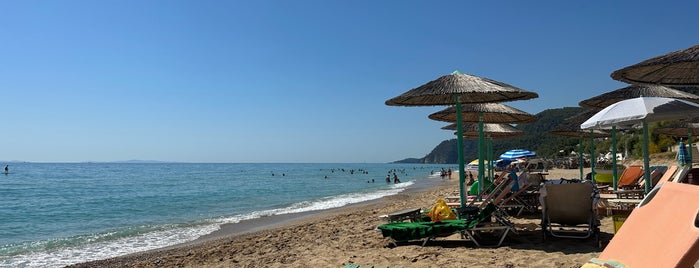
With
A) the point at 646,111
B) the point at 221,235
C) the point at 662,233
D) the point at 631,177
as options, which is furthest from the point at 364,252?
the point at 631,177

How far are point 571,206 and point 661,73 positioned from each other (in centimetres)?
174

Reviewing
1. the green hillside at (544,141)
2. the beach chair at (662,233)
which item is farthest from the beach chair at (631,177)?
the green hillside at (544,141)

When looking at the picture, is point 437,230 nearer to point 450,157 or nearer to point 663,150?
point 663,150

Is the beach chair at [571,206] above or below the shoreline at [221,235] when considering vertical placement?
above

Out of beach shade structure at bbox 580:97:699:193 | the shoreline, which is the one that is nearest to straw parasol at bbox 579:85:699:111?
beach shade structure at bbox 580:97:699:193

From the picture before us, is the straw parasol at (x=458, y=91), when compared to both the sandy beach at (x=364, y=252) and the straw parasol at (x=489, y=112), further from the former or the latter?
the sandy beach at (x=364, y=252)

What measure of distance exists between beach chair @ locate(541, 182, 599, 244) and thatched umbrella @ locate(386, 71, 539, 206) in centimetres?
134

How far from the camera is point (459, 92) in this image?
6.19 meters

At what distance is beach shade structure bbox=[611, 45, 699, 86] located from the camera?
4207 millimetres

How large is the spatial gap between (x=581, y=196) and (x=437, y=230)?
166cm

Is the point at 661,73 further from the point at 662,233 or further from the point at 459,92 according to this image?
the point at 662,233

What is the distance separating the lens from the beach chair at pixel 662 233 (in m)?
2.11

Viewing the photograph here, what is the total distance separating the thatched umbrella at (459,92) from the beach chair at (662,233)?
11.1 ft

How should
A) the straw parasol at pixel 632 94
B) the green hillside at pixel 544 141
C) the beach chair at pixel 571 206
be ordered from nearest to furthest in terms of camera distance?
the beach chair at pixel 571 206 → the straw parasol at pixel 632 94 → the green hillside at pixel 544 141
